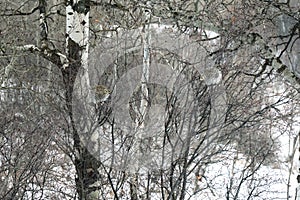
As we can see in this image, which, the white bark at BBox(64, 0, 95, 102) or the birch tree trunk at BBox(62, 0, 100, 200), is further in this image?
the white bark at BBox(64, 0, 95, 102)

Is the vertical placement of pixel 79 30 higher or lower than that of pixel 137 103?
higher

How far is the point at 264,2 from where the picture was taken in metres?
5.03

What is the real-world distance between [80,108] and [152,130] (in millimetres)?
1202

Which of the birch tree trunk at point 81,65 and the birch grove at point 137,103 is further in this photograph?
the birch tree trunk at point 81,65

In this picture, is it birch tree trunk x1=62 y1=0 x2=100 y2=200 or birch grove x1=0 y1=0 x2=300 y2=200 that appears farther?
birch tree trunk x1=62 y1=0 x2=100 y2=200

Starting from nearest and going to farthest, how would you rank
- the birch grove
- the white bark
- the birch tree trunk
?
1. the birch grove
2. the birch tree trunk
3. the white bark

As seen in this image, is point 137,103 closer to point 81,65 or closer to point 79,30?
point 81,65

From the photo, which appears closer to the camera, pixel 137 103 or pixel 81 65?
pixel 81 65

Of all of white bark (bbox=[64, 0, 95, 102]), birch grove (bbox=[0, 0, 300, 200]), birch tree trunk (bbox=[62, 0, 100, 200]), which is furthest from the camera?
white bark (bbox=[64, 0, 95, 102])

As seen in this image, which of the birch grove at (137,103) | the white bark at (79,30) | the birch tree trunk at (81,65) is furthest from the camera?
the white bark at (79,30)

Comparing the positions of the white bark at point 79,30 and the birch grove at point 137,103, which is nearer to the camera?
the birch grove at point 137,103

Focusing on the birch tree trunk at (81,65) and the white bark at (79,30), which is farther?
the white bark at (79,30)

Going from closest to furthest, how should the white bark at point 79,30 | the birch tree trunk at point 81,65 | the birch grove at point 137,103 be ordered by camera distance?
the birch grove at point 137,103 → the birch tree trunk at point 81,65 → the white bark at point 79,30

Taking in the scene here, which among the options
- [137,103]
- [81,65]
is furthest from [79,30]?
[137,103]
